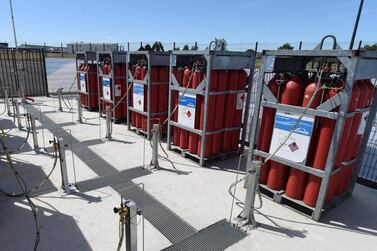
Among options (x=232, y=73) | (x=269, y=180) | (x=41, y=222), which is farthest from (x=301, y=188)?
(x=41, y=222)

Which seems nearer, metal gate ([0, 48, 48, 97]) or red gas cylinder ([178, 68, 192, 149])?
red gas cylinder ([178, 68, 192, 149])

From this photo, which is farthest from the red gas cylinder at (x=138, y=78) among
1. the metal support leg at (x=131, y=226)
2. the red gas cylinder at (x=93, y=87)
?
the metal support leg at (x=131, y=226)

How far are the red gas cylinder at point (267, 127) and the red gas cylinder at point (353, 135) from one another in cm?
109

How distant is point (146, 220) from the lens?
11.5 feet

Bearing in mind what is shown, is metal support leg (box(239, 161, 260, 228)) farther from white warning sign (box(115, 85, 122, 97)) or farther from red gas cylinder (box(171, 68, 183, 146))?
white warning sign (box(115, 85, 122, 97))

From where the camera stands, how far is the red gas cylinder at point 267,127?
3.91 metres

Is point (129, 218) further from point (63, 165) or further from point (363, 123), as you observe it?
point (363, 123)

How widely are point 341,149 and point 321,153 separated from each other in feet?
1.16

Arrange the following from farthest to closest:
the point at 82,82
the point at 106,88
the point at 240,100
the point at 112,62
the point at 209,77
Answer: the point at 82,82 → the point at 106,88 → the point at 112,62 → the point at 240,100 → the point at 209,77

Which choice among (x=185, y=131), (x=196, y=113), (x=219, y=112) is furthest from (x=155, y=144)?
(x=219, y=112)

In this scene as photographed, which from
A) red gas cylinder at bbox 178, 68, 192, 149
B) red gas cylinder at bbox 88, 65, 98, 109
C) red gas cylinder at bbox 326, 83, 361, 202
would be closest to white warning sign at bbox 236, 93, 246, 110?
red gas cylinder at bbox 178, 68, 192, 149

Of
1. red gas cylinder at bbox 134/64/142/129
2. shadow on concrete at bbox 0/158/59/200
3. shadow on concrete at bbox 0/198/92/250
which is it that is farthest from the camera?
red gas cylinder at bbox 134/64/142/129

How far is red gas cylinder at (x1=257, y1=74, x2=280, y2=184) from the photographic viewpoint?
391 centimetres

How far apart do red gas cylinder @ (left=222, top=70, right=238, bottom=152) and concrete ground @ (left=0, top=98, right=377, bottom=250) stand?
393 mm
